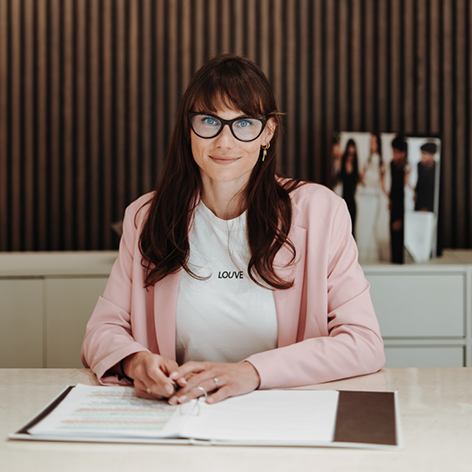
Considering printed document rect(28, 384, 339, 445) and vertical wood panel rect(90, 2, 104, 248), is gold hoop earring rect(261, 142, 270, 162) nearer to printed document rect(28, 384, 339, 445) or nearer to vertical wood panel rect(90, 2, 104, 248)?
printed document rect(28, 384, 339, 445)

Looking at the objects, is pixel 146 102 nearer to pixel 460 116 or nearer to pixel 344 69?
pixel 344 69

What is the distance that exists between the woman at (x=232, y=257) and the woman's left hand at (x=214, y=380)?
24 cm

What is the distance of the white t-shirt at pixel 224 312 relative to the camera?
1.58 meters

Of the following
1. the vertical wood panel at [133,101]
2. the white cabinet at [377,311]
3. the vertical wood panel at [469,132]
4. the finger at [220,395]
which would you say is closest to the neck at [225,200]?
the finger at [220,395]

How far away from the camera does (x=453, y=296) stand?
2.48 meters

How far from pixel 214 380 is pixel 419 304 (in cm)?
156

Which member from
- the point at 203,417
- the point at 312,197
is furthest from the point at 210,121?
the point at 203,417

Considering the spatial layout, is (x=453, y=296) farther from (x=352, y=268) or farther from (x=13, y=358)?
(x=13, y=358)

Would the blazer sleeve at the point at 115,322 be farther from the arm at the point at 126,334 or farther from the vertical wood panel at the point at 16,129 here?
the vertical wood panel at the point at 16,129

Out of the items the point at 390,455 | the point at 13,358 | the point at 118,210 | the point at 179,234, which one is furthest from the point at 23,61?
the point at 390,455

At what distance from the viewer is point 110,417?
1054 millimetres

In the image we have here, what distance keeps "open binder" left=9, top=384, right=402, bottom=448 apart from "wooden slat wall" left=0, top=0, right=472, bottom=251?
183cm

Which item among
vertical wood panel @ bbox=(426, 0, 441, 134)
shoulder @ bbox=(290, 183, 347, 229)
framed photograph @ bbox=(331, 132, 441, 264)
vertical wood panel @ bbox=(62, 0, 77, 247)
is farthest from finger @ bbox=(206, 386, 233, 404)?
vertical wood panel @ bbox=(426, 0, 441, 134)

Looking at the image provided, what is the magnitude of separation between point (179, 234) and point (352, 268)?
0.50 metres
